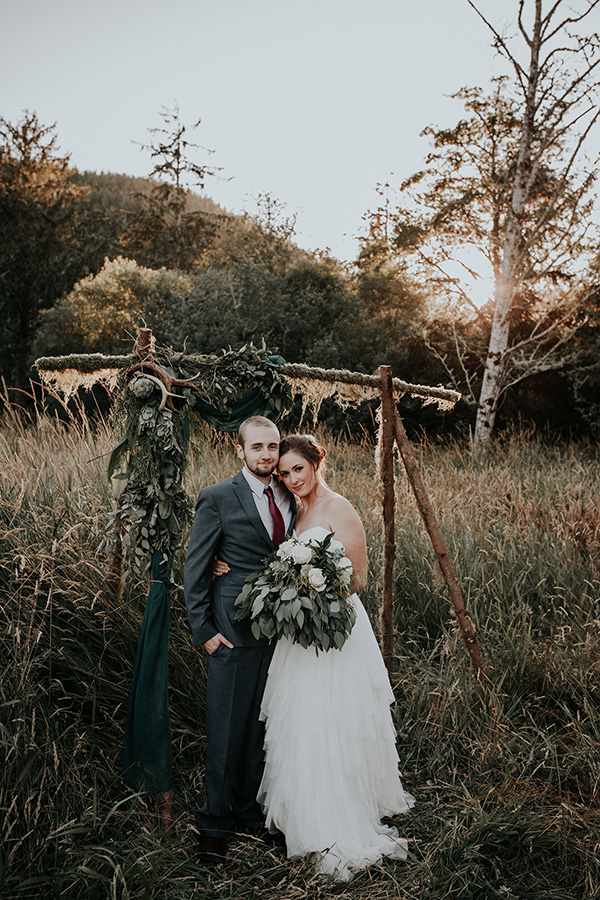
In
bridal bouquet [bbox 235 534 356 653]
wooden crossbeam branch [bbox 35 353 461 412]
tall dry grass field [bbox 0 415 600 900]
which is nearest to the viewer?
tall dry grass field [bbox 0 415 600 900]

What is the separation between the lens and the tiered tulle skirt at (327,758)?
3.02m

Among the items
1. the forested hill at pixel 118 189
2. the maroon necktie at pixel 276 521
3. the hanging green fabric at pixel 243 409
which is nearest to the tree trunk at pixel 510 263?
the hanging green fabric at pixel 243 409

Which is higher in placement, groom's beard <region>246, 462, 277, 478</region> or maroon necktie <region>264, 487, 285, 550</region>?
groom's beard <region>246, 462, 277, 478</region>

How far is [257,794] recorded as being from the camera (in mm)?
3285

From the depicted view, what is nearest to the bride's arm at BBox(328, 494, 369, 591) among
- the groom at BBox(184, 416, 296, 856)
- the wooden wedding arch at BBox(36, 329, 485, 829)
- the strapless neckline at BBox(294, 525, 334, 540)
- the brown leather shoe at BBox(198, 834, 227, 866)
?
the strapless neckline at BBox(294, 525, 334, 540)

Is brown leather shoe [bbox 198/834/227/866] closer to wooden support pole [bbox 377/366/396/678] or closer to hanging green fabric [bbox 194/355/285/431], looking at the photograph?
wooden support pole [bbox 377/366/396/678]

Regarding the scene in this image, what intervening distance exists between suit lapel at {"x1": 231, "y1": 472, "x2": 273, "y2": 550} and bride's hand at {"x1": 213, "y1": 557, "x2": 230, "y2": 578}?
252 mm

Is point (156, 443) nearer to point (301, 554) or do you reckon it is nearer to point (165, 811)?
point (301, 554)

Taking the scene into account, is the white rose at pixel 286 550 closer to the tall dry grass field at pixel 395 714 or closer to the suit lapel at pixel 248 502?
the suit lapel at pixel 248 502

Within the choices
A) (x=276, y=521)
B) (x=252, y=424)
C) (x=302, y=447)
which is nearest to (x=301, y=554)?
(x=276, y=521)

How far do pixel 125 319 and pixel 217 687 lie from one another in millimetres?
12919

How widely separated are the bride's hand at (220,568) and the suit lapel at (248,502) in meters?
0.25

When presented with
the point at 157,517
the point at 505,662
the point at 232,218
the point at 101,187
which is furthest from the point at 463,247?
the point at 101,187

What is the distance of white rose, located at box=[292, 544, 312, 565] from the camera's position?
300cm
